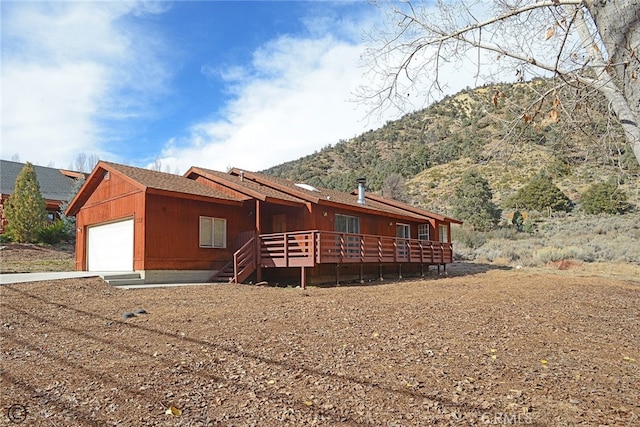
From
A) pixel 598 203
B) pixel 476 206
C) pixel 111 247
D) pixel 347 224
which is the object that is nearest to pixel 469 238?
pixel 476 206

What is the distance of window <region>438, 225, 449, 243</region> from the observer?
2302 centimetres

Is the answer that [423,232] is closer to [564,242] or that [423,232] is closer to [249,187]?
[564,242]

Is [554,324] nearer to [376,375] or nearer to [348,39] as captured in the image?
[376,375]

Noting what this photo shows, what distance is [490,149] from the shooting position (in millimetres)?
4922

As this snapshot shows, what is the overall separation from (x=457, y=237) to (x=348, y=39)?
1007 inches

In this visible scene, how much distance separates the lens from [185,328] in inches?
259

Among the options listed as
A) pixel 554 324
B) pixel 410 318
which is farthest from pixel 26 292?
pixel 554 324

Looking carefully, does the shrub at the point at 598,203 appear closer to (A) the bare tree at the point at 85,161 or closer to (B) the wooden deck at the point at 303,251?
(B) the wooden deck at the point at 303,251

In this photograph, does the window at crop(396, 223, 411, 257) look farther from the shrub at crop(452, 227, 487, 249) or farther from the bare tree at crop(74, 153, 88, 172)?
the bare tree at crop(74, 153, 88, 172)

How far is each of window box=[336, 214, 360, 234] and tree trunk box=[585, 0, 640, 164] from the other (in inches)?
529

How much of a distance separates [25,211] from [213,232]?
12917mm

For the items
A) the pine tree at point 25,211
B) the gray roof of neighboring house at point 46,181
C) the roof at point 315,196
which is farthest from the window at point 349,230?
the gray roof of neighboring house at point 46,181

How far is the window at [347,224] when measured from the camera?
1686cm

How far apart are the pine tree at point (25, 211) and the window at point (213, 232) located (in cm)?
1271
